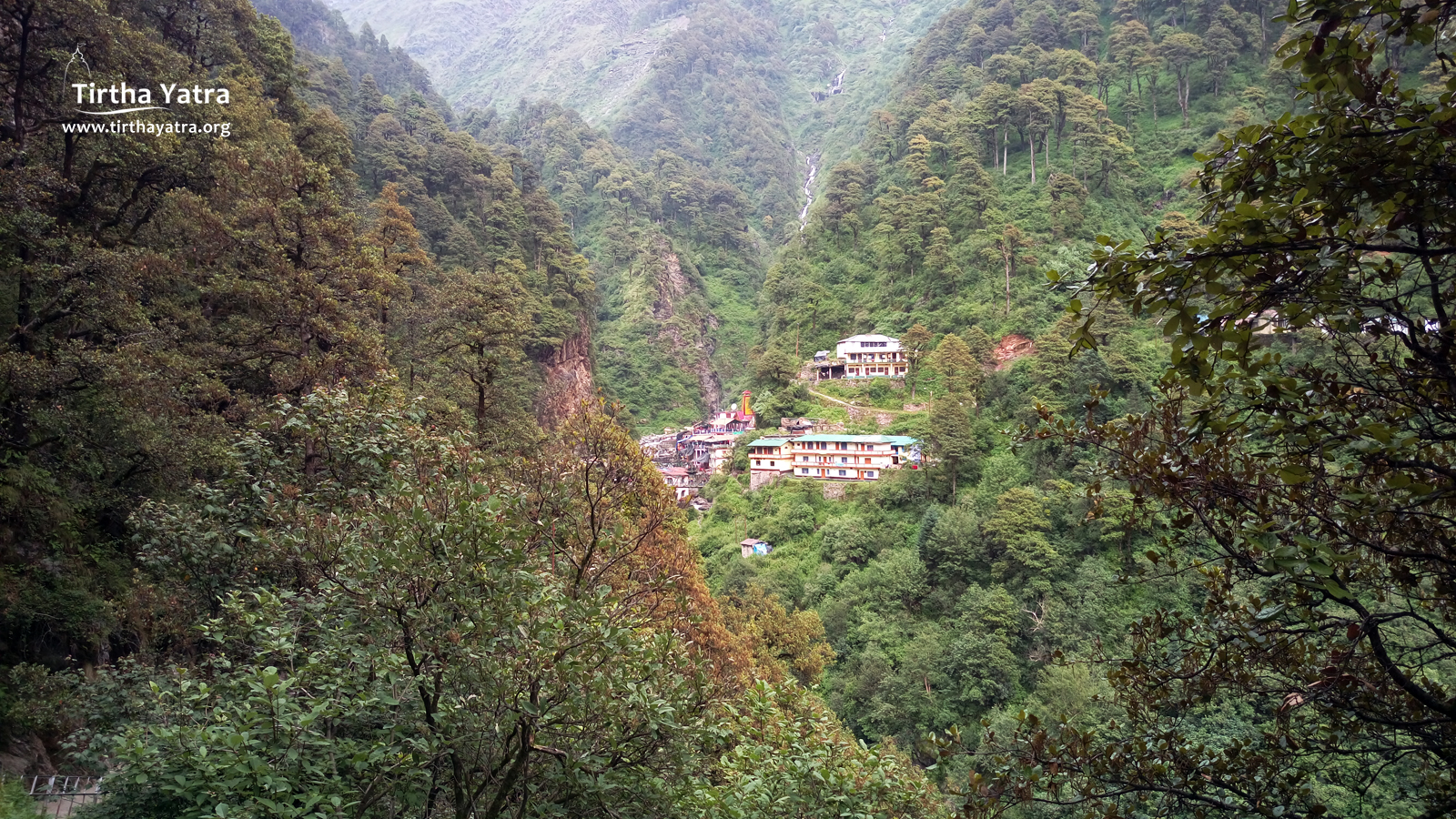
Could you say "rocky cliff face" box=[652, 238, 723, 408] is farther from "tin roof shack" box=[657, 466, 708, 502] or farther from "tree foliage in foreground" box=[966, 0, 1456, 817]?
"tree foliage in foreground" box=[966, 0, 1456, 817]

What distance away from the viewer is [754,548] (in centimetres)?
2538

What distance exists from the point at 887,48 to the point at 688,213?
51.5 m

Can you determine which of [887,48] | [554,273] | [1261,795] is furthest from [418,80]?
[1261,795]

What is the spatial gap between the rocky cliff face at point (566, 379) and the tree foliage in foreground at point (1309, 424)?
24120mm

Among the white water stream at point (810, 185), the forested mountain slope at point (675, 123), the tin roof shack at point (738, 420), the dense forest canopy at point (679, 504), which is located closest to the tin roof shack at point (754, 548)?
the dense forest canopy at point (679, 504)

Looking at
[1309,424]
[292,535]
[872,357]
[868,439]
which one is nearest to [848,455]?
[868,439]

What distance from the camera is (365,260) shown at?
41.0 feet

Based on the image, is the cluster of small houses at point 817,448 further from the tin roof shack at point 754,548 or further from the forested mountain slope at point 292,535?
the forested mountain slope at point 292,535

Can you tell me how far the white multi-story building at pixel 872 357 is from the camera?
31.3 metres

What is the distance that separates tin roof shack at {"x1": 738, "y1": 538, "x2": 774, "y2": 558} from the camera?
82.7 feet

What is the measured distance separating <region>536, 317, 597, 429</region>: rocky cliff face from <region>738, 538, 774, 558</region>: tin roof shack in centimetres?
827

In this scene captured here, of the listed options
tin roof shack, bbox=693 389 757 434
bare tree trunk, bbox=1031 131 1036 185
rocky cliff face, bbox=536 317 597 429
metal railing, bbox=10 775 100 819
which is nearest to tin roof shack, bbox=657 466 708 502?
tin roof shack, bbox=693 389 757 434

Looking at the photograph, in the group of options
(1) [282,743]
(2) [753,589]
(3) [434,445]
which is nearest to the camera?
(1) [282,743]

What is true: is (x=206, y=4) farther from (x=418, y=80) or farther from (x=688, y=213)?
(x=418, y=80)
